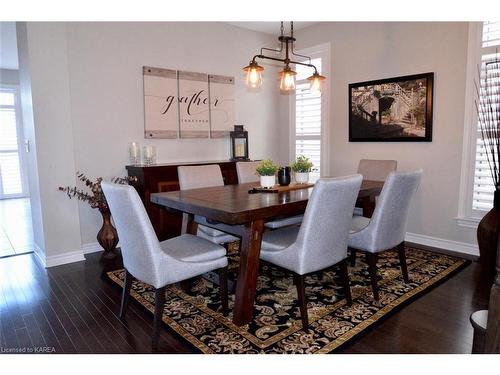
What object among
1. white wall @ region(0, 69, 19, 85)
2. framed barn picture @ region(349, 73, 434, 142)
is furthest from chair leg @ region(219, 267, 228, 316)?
white wall @ region(0, 69, 19, 85)

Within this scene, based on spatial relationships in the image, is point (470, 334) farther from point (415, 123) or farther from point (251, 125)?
point (251, 125)

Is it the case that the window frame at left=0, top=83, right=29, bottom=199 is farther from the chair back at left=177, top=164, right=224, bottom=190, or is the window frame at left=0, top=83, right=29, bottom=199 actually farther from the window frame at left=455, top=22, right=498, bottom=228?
the window frame at left=455, top=22, right=498, bottom=228

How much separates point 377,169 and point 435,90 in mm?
1086

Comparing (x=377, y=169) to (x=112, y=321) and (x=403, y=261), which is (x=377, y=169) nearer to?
(x=403, y=261)

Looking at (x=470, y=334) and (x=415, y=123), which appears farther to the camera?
(x=415, y=123)

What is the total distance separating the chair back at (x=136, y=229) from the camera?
→ 2.01 meters

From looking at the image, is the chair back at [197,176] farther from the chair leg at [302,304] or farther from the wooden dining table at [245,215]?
the chair leg at [302,304]

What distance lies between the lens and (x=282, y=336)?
2211 millimetres

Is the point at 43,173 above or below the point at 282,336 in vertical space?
above

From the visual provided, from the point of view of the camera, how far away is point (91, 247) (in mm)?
4066

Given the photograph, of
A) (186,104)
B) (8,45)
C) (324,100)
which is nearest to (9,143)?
(8,45)
